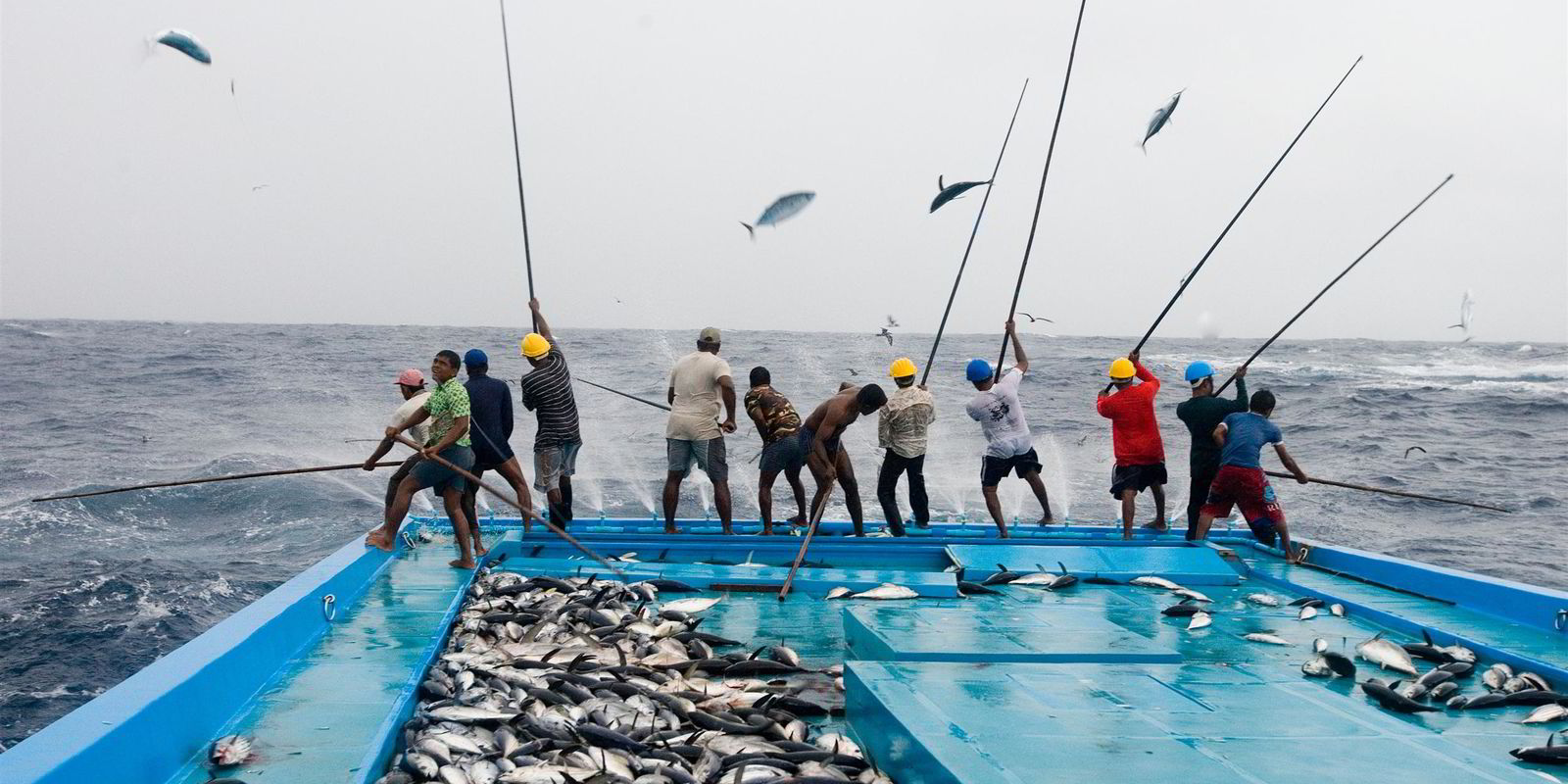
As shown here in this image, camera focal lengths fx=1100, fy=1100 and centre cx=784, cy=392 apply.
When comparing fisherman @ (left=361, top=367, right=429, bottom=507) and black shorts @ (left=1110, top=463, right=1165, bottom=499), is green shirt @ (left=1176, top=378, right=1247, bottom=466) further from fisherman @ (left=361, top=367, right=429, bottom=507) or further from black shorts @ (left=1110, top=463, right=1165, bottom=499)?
fisherman @ (left=361, top=367, right=429, bottom=507)

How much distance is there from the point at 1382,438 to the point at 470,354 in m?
23.1

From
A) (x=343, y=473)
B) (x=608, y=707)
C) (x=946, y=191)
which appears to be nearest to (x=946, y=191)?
(x=946, y=191)

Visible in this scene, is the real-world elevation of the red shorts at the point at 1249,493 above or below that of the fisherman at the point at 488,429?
below

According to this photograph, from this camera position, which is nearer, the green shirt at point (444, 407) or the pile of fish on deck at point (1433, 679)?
the pile of fish on deck at point (1433, 679)

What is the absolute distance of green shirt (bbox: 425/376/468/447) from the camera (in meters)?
8.34

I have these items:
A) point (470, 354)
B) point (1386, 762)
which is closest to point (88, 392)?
point (470, 354)

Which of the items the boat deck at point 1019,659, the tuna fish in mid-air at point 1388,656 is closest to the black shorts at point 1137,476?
the boat deck at point 1019,659

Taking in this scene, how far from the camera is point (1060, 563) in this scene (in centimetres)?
880

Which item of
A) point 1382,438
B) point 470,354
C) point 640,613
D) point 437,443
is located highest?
point 470,354

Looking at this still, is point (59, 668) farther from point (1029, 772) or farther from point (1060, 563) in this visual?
point (1029, 772)

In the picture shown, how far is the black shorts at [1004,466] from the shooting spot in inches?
410

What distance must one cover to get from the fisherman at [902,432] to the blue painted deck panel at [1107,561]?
129 centimetres

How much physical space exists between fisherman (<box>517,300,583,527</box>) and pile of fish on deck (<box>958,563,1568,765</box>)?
5.21 meters

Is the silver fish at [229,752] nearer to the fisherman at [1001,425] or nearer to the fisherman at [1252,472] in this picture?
the fisherman at [1001,425]
